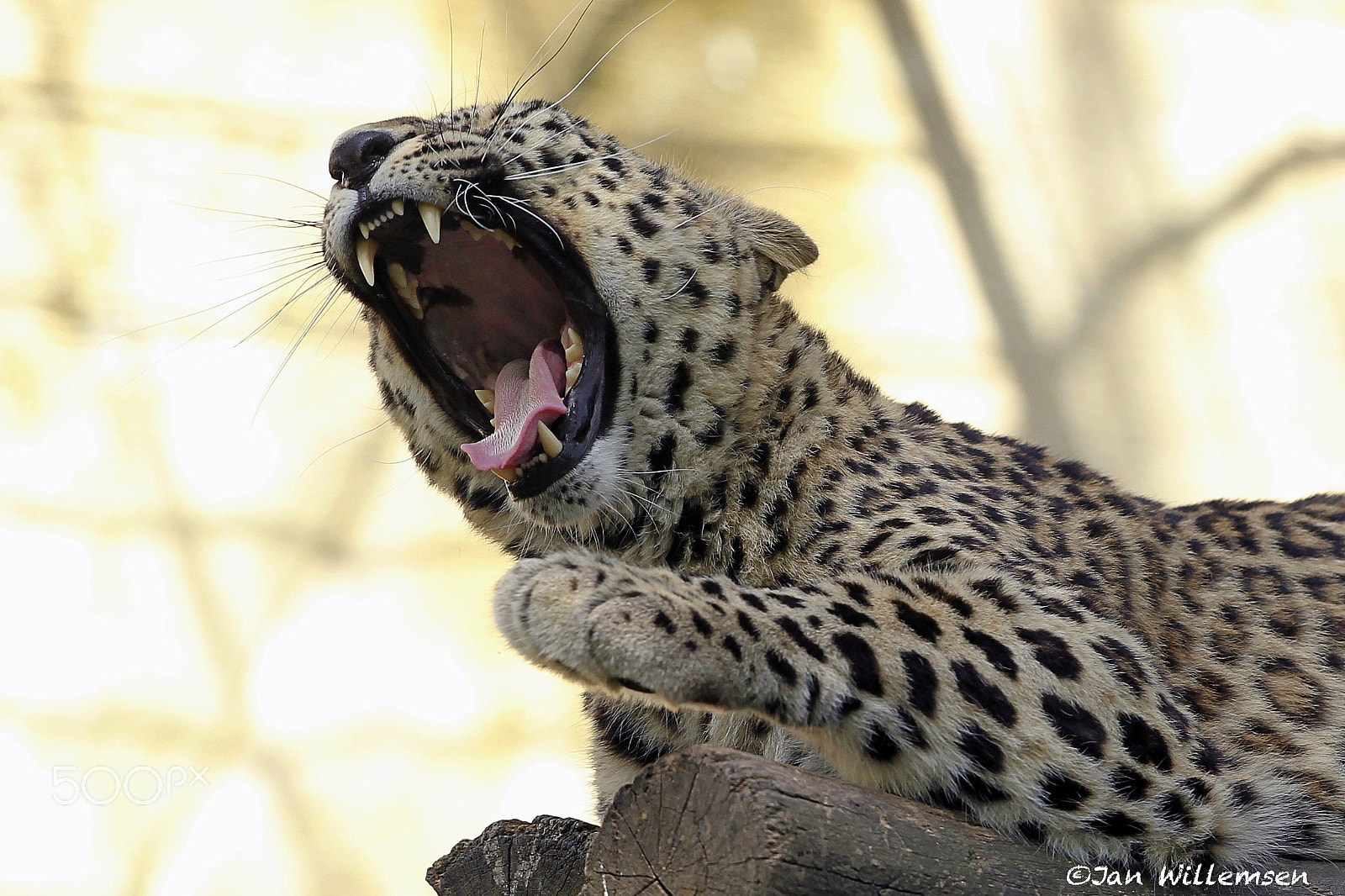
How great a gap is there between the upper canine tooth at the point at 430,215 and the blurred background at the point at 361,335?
299cm

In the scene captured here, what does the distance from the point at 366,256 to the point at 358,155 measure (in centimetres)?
30

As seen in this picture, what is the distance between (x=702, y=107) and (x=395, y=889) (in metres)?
5.32

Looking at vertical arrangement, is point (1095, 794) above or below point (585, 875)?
above

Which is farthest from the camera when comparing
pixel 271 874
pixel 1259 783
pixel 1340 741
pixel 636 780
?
pixel 271 874

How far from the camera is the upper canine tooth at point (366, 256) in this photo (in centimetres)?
398

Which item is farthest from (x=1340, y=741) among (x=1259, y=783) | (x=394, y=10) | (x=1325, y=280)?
(x=394, y=10)

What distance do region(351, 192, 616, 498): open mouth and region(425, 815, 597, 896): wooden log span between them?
3.06 feet

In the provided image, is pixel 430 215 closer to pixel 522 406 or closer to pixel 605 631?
pixel 522 406

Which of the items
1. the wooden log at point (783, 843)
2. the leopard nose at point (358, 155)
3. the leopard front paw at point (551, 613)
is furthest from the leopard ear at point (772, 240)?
the wooden log at point (783, 843)

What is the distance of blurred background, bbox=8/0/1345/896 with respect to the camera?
25.2ft

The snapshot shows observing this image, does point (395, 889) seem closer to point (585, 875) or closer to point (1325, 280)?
point (585, 875)

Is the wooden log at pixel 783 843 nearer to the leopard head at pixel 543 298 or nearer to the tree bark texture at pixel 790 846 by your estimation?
the tree bark texture at pixel 790 846

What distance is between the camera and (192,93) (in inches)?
315

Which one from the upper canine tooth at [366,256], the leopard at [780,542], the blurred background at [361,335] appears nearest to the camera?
the leopard at [780,542]
